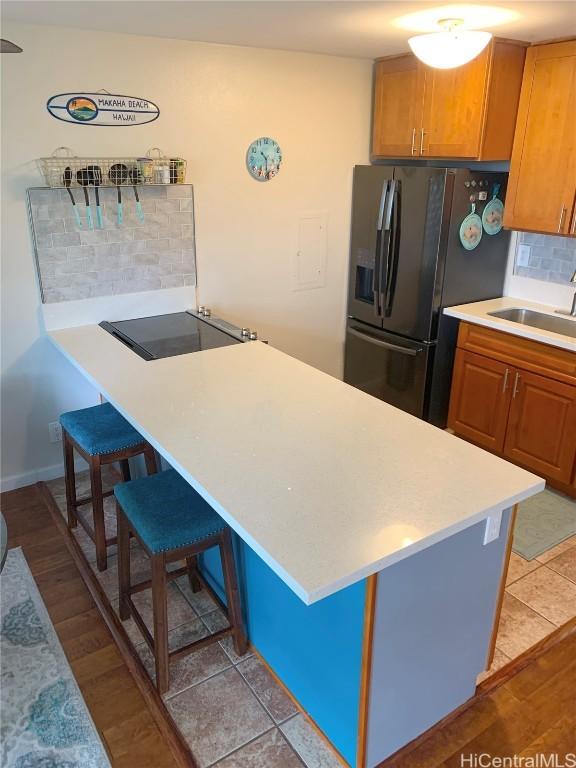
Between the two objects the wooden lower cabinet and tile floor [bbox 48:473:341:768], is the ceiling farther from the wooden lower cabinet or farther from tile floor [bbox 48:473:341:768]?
tile floor [bbox 48:473:341:768]

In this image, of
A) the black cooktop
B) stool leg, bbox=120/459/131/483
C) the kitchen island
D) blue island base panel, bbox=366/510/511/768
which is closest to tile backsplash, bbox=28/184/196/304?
the black cooktop

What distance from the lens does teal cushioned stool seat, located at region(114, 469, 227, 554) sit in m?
1.90

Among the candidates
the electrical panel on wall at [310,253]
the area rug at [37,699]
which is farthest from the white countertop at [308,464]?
the electrical panel on wall at [310,253]

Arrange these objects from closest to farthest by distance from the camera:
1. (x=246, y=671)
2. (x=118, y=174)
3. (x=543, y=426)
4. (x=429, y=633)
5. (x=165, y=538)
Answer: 1. (x=429, y=633)
2. (x=165, y=538)
3. (x=246, y=671)
4. (x=118, y=174)
5. (x=543, y=426)

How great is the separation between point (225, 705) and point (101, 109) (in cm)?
266

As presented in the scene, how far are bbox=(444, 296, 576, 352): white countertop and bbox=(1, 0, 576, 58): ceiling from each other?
1392 millimetres

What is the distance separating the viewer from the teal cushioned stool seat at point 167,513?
74.7 inches

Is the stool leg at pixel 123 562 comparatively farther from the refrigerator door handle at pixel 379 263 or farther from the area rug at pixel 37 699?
the refrigerator door handle at pixel 379 263

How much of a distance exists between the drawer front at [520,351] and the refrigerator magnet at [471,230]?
472 millimetres

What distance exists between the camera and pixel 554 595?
8.22 feet

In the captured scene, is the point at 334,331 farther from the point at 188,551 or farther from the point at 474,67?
the point at 188,551

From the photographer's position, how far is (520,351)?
3242 millimetres

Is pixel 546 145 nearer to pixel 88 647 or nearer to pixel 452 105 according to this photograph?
pixel 452 105

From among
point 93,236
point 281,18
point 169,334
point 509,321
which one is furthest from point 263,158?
point 509,321
